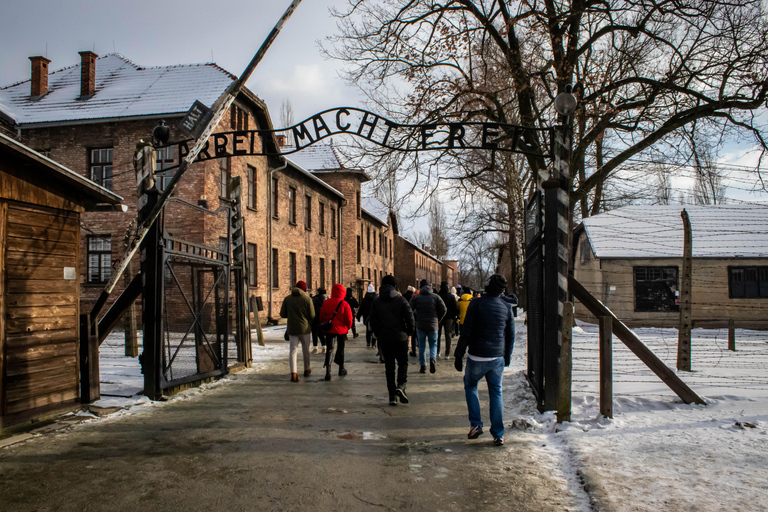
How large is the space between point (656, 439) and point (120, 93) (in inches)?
905

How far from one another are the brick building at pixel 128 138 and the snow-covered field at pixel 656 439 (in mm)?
12038

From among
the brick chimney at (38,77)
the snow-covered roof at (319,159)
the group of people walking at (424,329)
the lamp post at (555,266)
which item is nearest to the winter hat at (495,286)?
the group of people walking at (424,329)

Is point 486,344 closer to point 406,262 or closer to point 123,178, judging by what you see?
point 123,178

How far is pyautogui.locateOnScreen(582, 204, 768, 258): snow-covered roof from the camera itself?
23.4 meters

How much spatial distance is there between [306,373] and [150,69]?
18317mm

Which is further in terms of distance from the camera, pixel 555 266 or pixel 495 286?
pixel 555 266

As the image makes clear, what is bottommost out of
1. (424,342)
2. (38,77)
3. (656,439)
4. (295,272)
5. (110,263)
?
(656,439)

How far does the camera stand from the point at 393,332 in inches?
349

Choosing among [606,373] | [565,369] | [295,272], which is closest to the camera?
[606,373]

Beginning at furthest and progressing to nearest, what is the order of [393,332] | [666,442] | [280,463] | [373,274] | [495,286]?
[373,274]
[393,332]
[495,286]
[666,442]
[280,463]

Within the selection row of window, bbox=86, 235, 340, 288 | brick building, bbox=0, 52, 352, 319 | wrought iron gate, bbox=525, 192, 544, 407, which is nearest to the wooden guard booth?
wrought iron gate, bbox=525, 192, 544, 407

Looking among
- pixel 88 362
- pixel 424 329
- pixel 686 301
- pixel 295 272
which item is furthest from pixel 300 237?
pixel 686 301

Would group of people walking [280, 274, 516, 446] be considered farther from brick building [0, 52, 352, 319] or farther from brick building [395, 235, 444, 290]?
brick building [395, 235, 444, 290]

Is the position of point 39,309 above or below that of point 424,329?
above
